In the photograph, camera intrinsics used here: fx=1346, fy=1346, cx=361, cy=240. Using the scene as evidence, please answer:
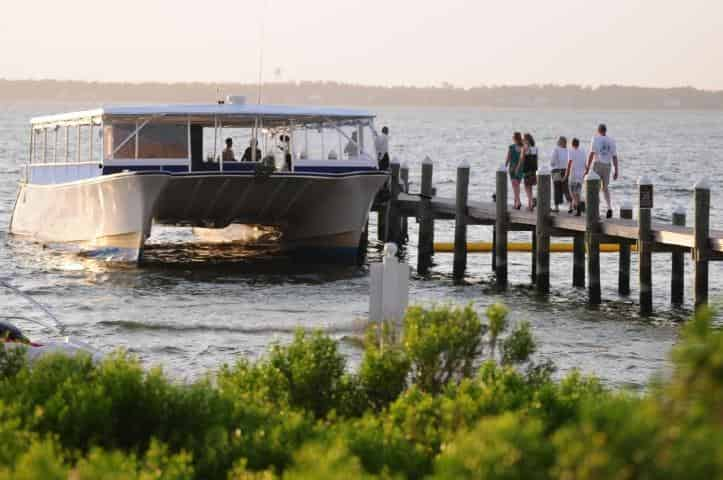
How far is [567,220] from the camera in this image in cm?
2234

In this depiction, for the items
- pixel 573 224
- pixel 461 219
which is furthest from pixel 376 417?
pixel 461 219

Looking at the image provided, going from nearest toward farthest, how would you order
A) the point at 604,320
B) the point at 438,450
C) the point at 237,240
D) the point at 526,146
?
the point at 438,450 → the point at 604,320 → the point at 526,146 → the point at 237,240

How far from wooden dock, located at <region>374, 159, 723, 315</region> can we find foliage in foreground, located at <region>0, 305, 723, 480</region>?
10.3 metres

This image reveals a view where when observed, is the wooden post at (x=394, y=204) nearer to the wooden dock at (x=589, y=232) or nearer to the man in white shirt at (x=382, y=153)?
the wooden dock at (x=589, y=232)

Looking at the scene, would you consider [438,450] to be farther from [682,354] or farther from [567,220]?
[567,220]

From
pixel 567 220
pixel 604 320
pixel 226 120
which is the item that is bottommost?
pixel 604 320

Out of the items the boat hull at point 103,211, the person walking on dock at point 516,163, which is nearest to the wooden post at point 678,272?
the person walking on dock at point 516,163

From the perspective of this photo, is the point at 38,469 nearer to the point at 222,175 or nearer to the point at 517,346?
the point at 517,346

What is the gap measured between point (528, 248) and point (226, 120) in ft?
28.0

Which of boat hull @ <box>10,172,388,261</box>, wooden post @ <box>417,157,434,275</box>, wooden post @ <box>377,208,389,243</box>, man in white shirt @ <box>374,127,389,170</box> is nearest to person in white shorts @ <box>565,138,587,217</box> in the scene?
boat hull @ <box>10,172,388,261</box>

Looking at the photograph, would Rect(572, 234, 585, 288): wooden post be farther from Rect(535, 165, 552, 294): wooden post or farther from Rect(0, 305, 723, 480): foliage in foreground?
Rect(0, 305, 723, 480): foliage in foreground

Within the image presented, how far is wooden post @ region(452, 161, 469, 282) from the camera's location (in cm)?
2594

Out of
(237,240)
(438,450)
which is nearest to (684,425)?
(438,450)

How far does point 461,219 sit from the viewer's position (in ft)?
86.6
